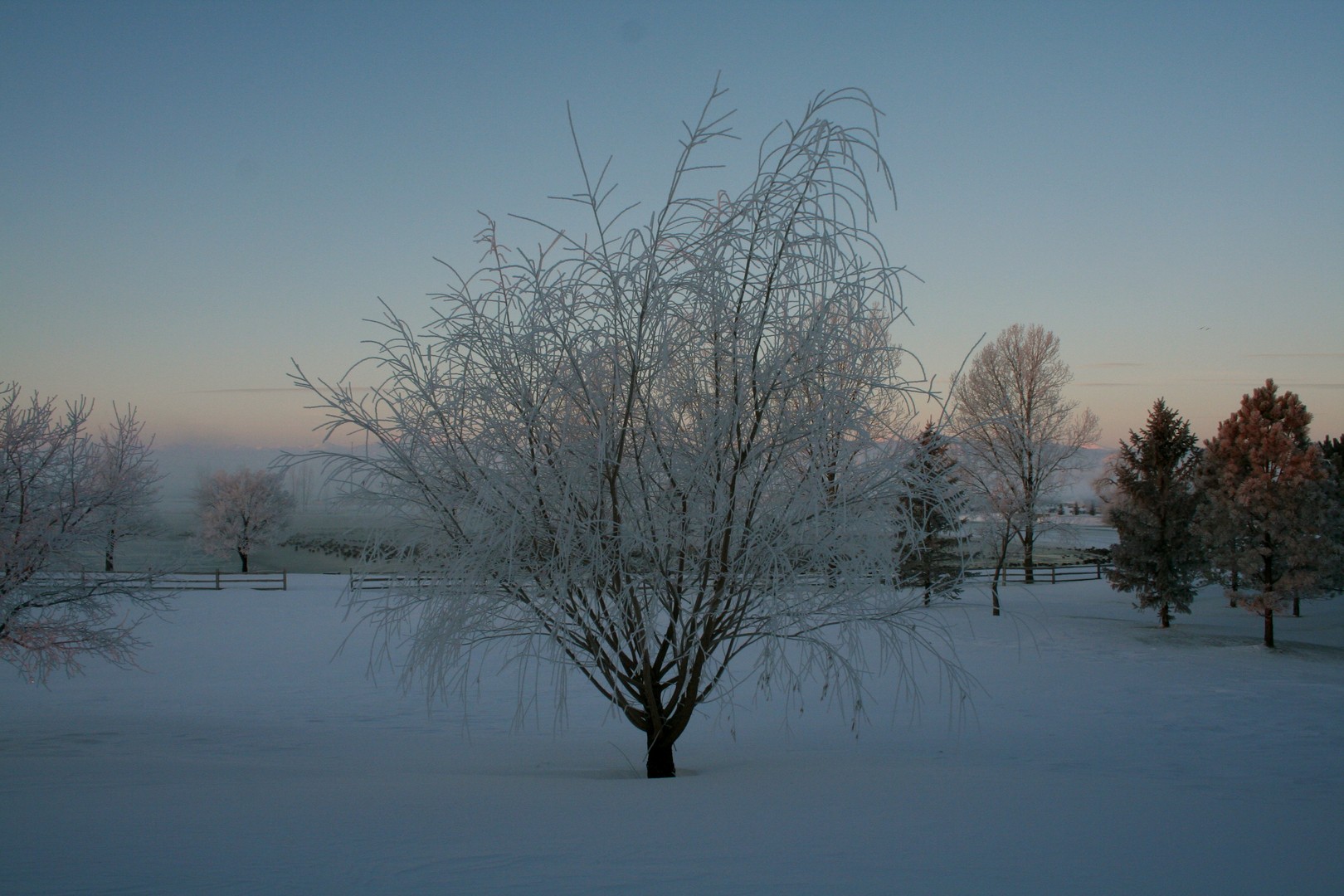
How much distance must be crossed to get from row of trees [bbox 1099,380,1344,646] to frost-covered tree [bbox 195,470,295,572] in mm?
44168

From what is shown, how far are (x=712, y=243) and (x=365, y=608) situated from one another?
2569 centimetres

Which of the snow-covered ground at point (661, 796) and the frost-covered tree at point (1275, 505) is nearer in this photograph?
the snow-covered ground at point (661, 796)

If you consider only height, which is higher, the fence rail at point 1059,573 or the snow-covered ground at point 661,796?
the snow-covered ground at point 661,796

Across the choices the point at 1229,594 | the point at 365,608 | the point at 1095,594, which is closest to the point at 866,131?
the point at 1229,594

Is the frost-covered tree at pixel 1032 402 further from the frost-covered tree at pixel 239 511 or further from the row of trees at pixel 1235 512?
the frost-covered tree at pixel 239 511

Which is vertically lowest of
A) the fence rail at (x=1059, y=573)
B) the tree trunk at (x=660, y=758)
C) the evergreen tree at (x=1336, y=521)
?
the fence rail at (x=1059, y=573)

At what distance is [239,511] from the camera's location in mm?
48281

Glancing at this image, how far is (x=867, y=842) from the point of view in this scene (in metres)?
4.05

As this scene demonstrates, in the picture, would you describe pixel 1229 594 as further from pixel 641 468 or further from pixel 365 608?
pixel 365 608

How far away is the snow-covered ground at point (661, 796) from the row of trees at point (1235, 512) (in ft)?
22.2

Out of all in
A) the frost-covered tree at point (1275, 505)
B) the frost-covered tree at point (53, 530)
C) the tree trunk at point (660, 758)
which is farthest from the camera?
the frost-covered tree at point (1275, 505)

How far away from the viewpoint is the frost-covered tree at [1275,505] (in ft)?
61.3

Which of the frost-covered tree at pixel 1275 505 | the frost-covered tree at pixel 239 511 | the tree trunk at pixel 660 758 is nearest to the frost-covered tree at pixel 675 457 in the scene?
the tree trunk at pixel 660 758

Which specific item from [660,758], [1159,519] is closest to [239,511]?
[1159,519]
